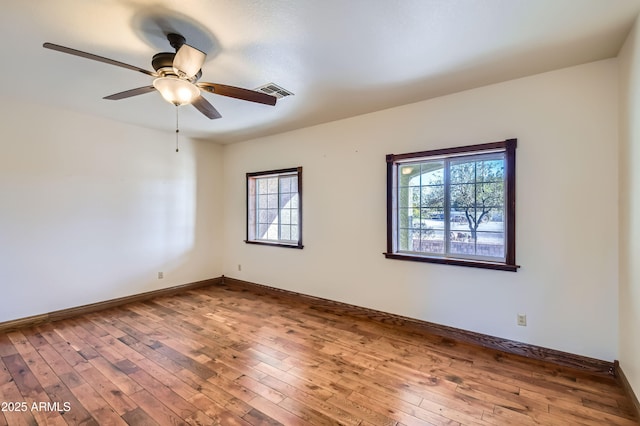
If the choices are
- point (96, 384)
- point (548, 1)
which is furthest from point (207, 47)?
point (96, 384)

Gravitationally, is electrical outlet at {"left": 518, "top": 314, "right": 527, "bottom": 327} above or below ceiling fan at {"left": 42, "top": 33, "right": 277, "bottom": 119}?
below

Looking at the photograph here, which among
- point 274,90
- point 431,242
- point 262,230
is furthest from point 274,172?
point 431,242

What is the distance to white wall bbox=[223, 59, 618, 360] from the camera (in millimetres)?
2502

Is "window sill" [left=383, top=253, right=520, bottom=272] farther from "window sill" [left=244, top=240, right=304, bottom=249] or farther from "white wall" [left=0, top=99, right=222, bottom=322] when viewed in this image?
"white wall" [left=0, top=99, right=222, bottom=322]

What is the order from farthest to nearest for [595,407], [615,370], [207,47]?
[615,370], [207,47], [595,407]

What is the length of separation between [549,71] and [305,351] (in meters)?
3.40

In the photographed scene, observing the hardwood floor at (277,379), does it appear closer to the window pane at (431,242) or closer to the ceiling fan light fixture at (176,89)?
the window pane at (431,242)

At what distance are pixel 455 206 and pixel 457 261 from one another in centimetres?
58

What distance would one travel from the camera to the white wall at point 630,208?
2.02 meters

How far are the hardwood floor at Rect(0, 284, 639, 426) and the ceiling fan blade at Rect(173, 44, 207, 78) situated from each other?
232cm

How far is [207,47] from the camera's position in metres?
2.27

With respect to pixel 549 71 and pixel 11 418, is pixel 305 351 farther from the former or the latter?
pixel 549 71

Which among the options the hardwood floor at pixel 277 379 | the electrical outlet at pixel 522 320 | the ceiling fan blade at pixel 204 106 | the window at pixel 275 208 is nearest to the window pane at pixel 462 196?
the electrical outlet at pixel 522 320

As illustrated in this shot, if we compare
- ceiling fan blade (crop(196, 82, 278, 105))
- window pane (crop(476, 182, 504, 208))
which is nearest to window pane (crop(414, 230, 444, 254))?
window pane (crop(476, 182, 504, 208))
